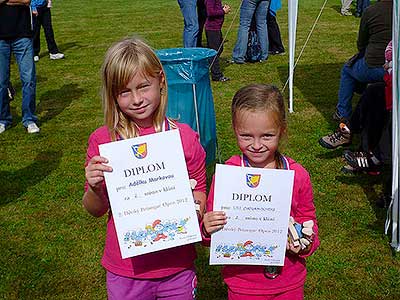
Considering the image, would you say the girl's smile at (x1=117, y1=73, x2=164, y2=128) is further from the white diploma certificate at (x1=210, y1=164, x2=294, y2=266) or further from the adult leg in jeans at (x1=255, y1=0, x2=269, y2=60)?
the adult leg in jeans at (x1=255, y1=0, x2=269, y2=60)

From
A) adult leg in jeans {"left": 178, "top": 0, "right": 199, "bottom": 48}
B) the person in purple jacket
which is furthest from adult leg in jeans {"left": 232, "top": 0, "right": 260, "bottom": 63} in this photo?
adult leg in jeans {"left": 178, "top": 0, "right": 199, "bottom": 48}

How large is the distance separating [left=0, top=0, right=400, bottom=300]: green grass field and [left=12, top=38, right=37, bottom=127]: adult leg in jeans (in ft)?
0.87

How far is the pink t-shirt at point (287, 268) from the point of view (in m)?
2.12

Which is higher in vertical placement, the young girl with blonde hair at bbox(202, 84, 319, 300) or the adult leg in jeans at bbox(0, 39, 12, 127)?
the young girl with blonde hair at bbox(202, 84, 319, 300)

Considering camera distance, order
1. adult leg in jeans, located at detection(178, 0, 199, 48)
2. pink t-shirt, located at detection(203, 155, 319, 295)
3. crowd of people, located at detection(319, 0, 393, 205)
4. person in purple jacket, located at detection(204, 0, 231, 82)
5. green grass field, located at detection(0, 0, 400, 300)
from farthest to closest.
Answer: person in purple jacket, located at detection(204, 0, 231, 82) → adult leg in jeans, located at detection(178, 0, 199, 48) → crowd of people, located at detection(319, 0, 393, 205) → green grass field, located at detection(0, 0, 400, 300) → pink t-shirt, located at detection(203, 155, 319, 295)

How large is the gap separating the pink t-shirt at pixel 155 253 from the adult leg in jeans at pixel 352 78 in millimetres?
3826

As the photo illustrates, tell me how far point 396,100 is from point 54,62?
837 cm

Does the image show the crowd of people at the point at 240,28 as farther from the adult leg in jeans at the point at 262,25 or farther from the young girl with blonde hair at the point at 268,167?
the young girl with blonde hair at the point at 268,167

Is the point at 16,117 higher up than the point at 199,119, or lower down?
lower down

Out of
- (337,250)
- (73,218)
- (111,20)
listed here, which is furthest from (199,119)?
(111,20)

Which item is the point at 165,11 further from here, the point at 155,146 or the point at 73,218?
the point at 155,146

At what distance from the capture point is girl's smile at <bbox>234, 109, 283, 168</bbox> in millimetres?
2037

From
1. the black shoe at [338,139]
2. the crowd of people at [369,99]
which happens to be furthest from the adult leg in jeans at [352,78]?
the black shoe at [338,139]

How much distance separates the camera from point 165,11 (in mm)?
17656
